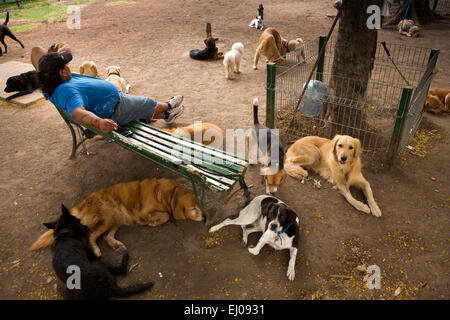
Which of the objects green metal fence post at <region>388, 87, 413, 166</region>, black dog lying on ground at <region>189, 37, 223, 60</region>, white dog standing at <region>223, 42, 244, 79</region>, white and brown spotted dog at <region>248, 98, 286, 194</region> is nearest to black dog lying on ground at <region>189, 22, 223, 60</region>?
black dog lying on ground at <region>189, 37, 223, 60</region>

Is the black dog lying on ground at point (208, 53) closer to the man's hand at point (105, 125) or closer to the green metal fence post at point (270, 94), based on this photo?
the green metal fence post at point (270, 94)

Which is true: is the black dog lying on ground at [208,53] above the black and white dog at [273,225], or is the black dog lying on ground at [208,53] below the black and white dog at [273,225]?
above

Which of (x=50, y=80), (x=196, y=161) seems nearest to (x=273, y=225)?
(x=196, y=161)

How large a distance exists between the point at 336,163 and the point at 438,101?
3.37 m

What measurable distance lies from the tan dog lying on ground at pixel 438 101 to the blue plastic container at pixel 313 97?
2187 millimetres

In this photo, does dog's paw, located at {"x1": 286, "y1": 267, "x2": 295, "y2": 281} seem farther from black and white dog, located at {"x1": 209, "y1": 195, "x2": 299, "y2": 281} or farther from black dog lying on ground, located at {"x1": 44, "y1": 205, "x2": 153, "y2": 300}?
black dog lying on ground, located at {"x1": 44, "y1": 205, "x2": 153, "y2": 300}

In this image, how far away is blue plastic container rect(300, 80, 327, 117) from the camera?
5523 mm

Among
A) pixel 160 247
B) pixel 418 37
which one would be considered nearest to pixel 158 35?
pixel 418 37

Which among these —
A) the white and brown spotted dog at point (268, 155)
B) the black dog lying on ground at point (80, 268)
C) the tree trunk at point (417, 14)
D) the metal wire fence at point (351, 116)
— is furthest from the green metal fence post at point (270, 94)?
the tree trunk at point (417, 14)

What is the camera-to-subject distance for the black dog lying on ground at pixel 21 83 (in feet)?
23.8

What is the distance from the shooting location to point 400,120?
13.4 ft

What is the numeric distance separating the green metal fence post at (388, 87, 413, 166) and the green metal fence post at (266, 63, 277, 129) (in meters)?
1.92

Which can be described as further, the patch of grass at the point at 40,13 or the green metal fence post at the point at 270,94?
the patch of grass at the point at 40,13

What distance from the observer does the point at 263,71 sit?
28.3ft
